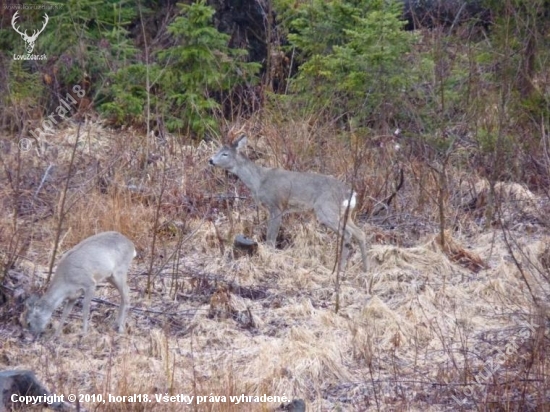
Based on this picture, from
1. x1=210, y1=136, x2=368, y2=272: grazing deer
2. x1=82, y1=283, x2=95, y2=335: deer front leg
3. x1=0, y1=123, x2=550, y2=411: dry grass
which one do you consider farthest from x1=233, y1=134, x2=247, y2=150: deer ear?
x1=82, y1=283, x2=95, y2=335: deer front leg

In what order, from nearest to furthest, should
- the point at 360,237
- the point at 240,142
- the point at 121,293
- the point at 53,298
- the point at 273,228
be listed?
the point at 53,298
the point at 121,293
the point at 360,237
the point at 273,228
the point at 240,142

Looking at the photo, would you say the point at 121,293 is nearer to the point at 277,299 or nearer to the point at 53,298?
the point at 53,298

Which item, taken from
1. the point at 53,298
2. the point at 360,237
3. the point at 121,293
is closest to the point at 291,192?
the point at 360,237

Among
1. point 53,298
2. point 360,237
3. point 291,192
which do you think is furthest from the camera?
point 291,192

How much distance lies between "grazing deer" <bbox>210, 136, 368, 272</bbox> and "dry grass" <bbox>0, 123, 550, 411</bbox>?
0.23 meters

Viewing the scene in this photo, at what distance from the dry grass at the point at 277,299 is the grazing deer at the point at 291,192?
23 centimetres

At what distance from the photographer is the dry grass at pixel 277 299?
6.95 m

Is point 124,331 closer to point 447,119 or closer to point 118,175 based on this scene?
point 118,175

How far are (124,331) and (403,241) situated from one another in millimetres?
3616

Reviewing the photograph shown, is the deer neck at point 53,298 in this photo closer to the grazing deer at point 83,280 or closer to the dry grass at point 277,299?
the grazing deer at point 83,280

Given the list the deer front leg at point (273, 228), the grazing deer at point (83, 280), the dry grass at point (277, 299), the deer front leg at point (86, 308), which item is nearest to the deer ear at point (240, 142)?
the dry grass at point (277, 299)

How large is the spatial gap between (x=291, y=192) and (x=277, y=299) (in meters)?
2.23

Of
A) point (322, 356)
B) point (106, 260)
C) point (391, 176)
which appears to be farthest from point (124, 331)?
point (391, 176)

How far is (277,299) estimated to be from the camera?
9.28 metres
